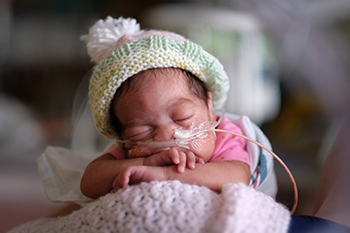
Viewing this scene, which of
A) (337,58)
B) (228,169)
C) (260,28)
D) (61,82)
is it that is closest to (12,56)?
(61,82)

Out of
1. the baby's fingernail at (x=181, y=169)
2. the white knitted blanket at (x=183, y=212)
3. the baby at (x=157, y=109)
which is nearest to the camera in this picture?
the white knitted blanket at (x=183, y=212)

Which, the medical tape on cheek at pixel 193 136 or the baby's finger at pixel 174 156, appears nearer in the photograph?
the baby's finger at pixel 174 156

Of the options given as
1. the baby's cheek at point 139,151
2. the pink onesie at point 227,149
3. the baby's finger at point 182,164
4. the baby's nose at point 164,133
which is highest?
the baby's nose at point 164,133

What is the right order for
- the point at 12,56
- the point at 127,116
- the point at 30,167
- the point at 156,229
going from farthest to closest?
the point at 12,56 < the point at 30,167 < the point at 127,116 < the point at 156,229

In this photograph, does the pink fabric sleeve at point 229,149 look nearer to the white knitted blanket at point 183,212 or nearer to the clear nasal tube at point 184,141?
the clear nasal tube at point 184,141

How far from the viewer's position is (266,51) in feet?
4.76

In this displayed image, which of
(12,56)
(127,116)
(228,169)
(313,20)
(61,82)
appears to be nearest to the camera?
(228,169)

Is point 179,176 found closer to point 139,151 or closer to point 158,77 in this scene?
point 139,151

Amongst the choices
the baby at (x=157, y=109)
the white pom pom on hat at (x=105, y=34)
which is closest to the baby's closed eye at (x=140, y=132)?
the baby at (x=157, y=109)

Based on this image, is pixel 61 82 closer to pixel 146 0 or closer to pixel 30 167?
pixel 30 167

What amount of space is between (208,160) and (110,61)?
1.43 feet

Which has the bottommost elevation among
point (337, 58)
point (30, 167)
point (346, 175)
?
point (30, 167)

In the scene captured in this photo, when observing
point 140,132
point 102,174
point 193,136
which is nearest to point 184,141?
point 193,136

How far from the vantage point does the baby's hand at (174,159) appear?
24.6 inches
